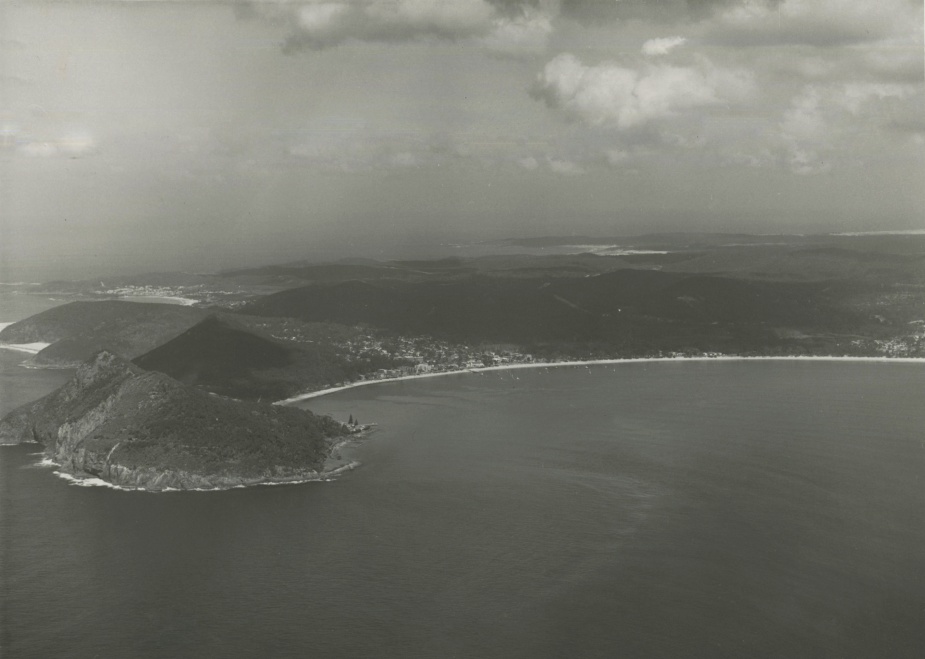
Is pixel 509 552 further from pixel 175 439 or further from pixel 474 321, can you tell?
pixel 474 321

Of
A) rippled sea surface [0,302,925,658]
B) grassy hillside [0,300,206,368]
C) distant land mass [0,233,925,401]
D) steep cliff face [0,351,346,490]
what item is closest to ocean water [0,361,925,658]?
rippled sea surface [0,302,925,658]

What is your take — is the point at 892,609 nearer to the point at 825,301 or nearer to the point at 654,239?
the point at 825,301

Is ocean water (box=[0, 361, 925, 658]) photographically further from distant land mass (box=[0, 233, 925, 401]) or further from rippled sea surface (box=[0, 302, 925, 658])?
distant land mass (box=[0, 233, 925, 401])

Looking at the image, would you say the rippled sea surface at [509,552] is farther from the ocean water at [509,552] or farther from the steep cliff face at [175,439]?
the steep cliff face at [175,439]

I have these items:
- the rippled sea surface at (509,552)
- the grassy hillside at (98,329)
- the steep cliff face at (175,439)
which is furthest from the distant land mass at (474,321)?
the rippled sea surface at (509,552)

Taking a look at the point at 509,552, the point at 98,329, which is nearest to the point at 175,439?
the point at 509,552
